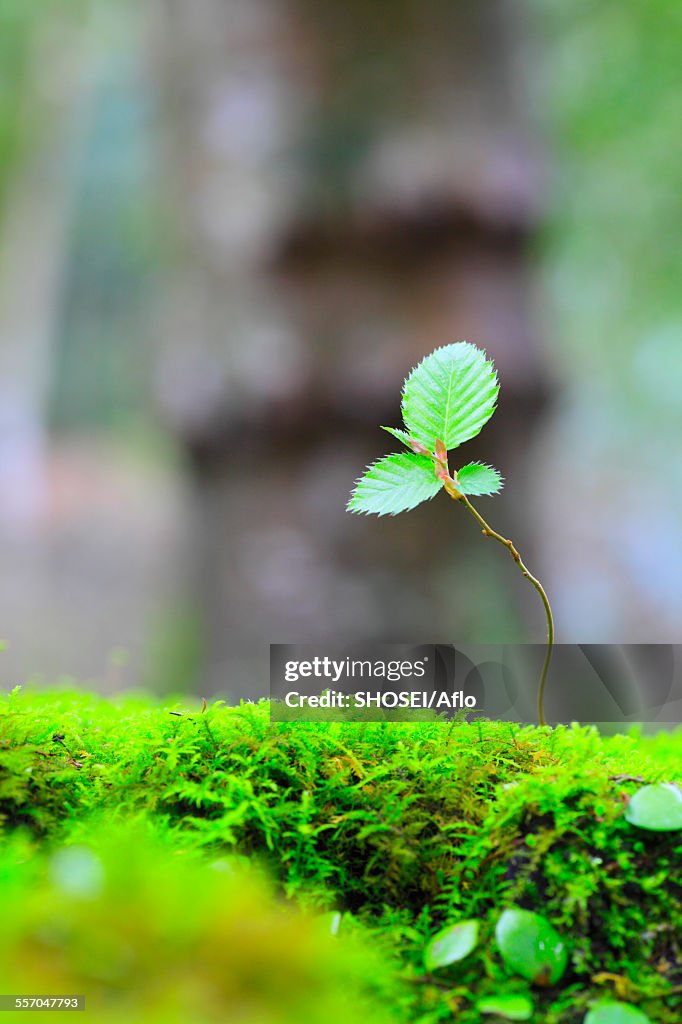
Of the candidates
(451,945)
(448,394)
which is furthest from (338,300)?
(451,945)

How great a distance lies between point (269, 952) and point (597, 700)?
67 cm

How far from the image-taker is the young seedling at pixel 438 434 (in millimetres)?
941

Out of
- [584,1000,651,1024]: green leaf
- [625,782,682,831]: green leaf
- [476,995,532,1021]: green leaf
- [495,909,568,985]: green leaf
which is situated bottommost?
[584,1000,651,1024]: green leaf

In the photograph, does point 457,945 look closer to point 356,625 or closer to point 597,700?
Answer: point 597,700

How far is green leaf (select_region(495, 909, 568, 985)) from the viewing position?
2.23ft

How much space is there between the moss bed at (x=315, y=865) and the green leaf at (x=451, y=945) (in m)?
0.01

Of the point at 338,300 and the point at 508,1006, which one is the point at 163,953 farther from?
the point at 338,300

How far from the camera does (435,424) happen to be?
→ 97 cm

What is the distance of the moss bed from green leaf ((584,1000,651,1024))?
0.06ft

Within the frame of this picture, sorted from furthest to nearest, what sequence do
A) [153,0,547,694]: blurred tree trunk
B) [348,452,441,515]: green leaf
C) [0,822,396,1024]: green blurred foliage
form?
1. [153,0,547,694]: blurred tree trunk
2. [348,452,441,515]: green leaf
3. [0,822,396,1024]: green blurred foliage

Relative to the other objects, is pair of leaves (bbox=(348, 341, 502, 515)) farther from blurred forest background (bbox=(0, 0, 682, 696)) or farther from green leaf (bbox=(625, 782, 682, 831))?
blurred forest background (bbox=(0, 0, 682, 696))

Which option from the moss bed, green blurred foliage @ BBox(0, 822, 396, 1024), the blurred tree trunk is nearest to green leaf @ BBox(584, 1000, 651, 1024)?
the moss bed

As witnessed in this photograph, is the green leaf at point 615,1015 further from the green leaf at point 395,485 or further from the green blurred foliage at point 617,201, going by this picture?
the green blurred foliage at point 617,201

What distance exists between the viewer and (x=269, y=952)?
0.46 metres
